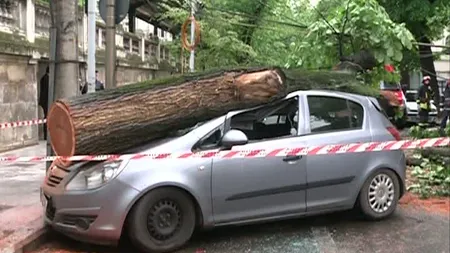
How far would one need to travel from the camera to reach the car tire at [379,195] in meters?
6.29

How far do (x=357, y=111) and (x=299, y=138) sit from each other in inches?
36.3

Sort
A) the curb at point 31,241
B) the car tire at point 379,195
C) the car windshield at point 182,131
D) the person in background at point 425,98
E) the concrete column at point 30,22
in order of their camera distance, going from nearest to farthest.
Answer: the curb at point 31,241 → the car windshield at point 182,131 → the car tire at point 379,195 → the concrete column at point 30,22 → the person in background at point 425,98

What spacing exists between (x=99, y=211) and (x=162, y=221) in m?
0.58

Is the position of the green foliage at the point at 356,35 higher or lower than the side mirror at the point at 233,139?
higher

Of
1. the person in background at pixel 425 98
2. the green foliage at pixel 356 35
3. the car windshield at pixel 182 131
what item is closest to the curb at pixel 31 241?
the car windshield at pixel 182 131

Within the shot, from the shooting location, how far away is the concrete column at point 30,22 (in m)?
12.5

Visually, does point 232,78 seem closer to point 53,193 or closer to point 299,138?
point 299,138

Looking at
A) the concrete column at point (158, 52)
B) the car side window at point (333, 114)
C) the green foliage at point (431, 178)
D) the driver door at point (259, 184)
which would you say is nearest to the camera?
the driver door at point (259, 184)

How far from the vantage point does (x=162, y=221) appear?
5273 millimetres

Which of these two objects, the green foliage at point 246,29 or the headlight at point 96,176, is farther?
the green foliage at point 246,29

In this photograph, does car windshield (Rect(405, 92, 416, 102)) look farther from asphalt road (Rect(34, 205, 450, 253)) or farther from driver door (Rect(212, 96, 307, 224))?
driver door (Rect(212, 96, 307, 224))

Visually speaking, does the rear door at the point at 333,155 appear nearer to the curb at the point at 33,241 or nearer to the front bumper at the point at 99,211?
the front bumper at the point at 99,211

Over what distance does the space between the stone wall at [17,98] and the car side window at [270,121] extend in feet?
23.5

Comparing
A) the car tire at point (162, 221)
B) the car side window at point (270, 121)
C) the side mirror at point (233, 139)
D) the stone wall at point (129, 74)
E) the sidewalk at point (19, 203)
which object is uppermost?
the stone wall at point (129, 74)
